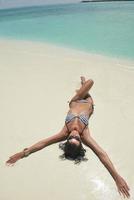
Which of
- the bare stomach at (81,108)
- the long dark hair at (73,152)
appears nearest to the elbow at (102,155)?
the long dark hair at (73,152)

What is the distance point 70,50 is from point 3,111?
687cm

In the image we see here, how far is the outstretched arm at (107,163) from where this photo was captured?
4094mm

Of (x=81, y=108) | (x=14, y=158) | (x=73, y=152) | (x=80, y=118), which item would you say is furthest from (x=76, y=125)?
(x=14, y=158)

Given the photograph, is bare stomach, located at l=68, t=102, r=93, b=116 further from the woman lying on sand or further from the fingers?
the fingers

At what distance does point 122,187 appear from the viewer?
13.5 feet

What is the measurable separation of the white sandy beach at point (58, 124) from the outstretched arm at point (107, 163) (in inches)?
3.3

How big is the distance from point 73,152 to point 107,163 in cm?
45

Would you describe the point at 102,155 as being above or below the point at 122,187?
above

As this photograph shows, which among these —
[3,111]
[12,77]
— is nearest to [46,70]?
[12,77]

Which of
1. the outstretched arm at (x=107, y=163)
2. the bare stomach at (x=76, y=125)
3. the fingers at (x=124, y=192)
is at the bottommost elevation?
the fingers at (x=124, y=192)

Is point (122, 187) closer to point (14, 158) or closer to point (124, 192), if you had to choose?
point (124, 192)

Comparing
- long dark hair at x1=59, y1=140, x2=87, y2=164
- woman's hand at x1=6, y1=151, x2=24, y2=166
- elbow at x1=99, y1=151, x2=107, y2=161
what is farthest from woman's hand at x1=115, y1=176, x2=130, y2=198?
woman's hand at x1=6, y1=151, x2=24, y2=166

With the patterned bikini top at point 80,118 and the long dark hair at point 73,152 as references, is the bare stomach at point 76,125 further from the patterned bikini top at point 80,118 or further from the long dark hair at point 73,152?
the long dark hair at point 73,152

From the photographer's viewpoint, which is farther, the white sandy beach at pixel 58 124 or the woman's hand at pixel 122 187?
the white sandy beach at pixel 58 124
